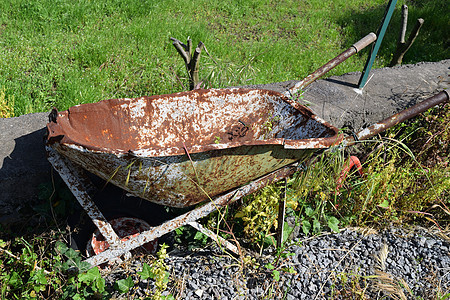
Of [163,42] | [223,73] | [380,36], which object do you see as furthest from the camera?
[163,42]

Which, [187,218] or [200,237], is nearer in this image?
[187,218]

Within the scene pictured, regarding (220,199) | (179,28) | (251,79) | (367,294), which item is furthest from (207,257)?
(179,28)

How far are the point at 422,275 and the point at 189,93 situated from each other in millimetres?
2008

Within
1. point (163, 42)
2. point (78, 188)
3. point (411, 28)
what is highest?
point (78, 188)

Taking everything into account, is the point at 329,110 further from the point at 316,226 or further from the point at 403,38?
the point at 403,38

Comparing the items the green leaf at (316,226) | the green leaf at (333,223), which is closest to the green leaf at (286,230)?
the green leaf at (316,226)

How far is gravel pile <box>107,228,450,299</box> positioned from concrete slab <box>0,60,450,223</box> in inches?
32.5

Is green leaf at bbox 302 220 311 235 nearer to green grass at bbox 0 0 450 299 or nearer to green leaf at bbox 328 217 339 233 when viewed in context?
green grass at bbox 0 0 450 299

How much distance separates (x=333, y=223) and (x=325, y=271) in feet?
1.52

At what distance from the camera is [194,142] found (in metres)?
2.96

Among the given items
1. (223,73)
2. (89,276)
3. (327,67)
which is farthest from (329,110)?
(89,276)

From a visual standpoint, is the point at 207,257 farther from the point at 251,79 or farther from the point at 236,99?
the point at 251,79

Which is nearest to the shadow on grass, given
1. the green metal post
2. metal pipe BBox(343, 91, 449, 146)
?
the green metal post

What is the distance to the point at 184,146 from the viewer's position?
6.66 ft
